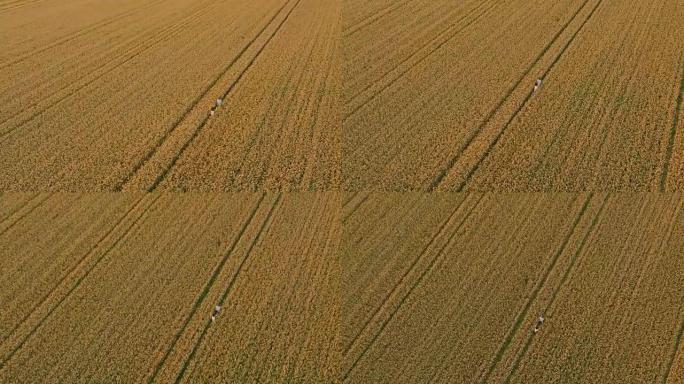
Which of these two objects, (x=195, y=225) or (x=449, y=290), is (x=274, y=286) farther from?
(x=449, y=290)

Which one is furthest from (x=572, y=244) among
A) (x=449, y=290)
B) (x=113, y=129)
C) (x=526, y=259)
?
(x=113, y=129)

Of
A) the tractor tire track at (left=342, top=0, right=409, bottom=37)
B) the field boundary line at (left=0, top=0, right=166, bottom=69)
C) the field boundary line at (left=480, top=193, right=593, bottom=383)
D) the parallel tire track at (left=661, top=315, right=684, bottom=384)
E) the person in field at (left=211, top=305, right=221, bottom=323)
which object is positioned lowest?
the parallel tire track at (left=661, top=315, right=684, bottom=384)

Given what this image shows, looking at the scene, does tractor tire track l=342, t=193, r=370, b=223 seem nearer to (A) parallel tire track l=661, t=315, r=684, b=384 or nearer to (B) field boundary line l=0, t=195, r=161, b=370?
(B) field boundary line l=0, t=195, r=161, b=370

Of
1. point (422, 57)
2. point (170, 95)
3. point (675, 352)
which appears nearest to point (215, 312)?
point (170, 95)

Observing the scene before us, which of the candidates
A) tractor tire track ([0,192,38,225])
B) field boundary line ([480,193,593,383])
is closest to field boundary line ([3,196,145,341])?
tractor tire track ([0,192,38,225])

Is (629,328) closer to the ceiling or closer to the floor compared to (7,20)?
closer to the floor

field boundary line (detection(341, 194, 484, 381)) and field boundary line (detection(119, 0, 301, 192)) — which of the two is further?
field boundary line (detection(119, 0, 301, 192))

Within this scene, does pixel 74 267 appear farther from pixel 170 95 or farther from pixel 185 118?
pixel 170 95
